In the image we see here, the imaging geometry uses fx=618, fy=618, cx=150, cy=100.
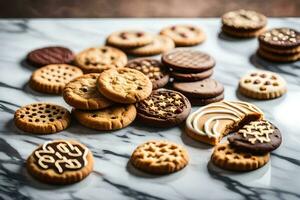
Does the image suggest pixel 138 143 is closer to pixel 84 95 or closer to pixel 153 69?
pixel 84 95

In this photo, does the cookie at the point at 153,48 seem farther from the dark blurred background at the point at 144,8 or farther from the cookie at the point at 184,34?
the dark blurred background at the point at 144,8

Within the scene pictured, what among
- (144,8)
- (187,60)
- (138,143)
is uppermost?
(187,60)

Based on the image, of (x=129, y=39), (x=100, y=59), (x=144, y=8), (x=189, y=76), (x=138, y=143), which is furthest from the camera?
(x=144, y=8)

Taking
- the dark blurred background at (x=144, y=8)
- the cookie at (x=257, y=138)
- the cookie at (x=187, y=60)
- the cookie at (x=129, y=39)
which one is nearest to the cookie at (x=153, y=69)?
the cookie at (x=187, y=60)

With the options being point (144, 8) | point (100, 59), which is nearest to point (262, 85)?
point (100, 59)

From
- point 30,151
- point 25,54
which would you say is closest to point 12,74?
point 25,54

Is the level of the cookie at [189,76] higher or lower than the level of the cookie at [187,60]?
lower

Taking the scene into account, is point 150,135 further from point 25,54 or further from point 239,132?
point 25,54
